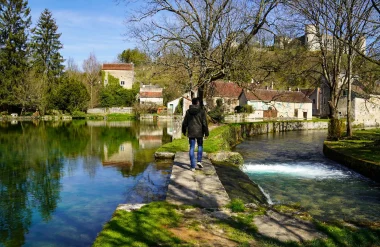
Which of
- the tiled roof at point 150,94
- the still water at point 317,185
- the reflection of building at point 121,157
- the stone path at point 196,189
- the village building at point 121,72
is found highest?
the village building at point 121,72

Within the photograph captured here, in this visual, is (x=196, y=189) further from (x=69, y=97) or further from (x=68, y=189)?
(x=69, y=97)

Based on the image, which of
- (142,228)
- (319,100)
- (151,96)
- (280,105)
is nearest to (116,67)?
(151,96)

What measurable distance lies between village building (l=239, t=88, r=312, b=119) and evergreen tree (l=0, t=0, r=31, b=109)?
34.5 m

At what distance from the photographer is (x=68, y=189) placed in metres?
10.6

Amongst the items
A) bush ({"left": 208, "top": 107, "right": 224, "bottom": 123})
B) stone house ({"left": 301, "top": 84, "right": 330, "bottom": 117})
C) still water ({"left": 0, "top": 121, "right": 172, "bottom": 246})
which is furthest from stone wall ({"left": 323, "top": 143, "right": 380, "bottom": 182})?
stone house ({"left": 301, "top": 84, "right": 330, "bottom": 117})

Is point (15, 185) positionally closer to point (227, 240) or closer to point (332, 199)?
point (227, 240)

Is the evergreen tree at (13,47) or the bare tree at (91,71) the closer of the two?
the evergreen tree at (13,47)

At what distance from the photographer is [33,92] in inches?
2042

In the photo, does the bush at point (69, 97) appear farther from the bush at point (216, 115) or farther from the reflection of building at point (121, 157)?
the reflection of building at point (121, 157)

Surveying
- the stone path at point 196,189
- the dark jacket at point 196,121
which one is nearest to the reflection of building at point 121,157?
the stone path at point 196,189

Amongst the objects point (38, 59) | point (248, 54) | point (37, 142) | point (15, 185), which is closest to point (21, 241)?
point (15, 185)

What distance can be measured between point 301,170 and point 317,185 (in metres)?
2.88

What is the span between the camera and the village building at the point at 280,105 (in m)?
53.6

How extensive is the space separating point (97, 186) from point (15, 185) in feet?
8.68
